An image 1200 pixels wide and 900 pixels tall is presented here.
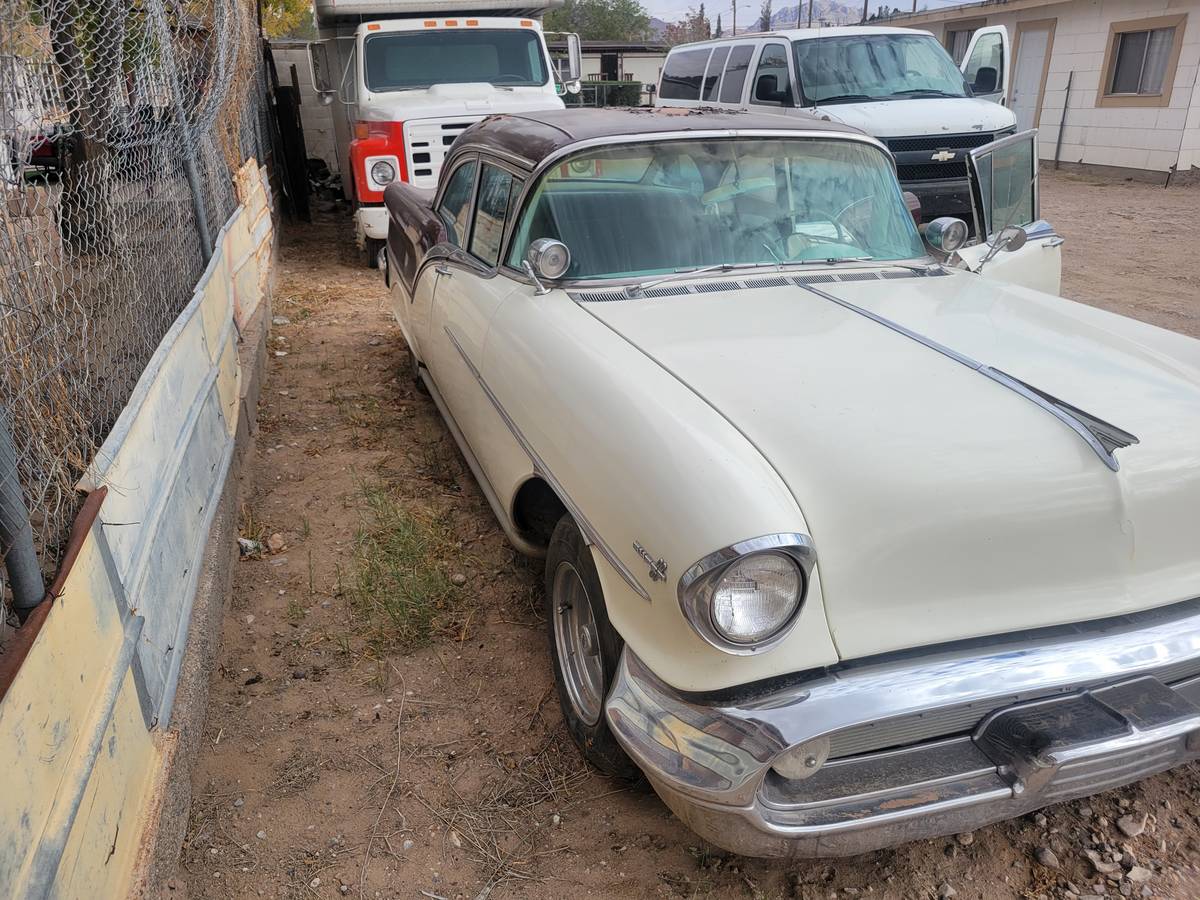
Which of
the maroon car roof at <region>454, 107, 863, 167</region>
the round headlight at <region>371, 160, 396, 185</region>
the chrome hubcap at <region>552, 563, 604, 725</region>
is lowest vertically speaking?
the chrome hubcap at <region>552, 563, 604, 725</region>

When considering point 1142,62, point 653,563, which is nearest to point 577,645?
point 653,563

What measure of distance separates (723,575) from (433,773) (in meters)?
1.25

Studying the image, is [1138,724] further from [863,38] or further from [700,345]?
[863,38]

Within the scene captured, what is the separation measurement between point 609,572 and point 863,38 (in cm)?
913

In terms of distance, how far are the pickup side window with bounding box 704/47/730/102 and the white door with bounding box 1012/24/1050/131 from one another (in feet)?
31.9

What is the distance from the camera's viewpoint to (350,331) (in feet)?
22.2

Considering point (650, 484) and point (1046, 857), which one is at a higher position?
point (650, 484)

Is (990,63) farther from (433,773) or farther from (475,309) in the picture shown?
(433,773)

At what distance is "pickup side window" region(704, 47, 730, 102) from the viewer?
10.6 metres

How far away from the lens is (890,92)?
30.1 ft

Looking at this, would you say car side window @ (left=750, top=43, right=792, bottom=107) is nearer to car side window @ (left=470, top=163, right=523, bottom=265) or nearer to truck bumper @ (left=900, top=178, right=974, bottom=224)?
truck bumper @ (left=900, top=178, right=974, bottom=224)

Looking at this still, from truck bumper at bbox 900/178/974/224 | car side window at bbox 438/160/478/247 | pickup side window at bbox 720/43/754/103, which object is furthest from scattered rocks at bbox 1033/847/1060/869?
pickup side window at bbox 720/43/754/103

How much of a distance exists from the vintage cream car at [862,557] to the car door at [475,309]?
40 cm

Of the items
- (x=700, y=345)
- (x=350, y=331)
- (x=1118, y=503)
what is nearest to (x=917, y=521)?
(x=1118, y=503)
